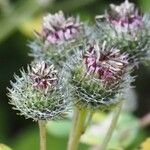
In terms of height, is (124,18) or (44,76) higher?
(124,18)

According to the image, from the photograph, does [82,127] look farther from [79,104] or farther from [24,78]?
[24,78]

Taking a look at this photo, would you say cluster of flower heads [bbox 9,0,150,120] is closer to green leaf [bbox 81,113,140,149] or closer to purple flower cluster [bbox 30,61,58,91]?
purple flower cluster [bbox 30,61,58,91]

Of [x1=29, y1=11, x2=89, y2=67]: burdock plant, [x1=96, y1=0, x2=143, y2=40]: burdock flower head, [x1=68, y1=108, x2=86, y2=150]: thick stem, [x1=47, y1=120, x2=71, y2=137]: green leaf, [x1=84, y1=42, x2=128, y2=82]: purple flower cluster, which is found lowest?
[x1=68, y1=108, x2=86, y2=150]: thick stem

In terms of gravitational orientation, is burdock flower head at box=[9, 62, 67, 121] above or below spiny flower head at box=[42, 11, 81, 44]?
below

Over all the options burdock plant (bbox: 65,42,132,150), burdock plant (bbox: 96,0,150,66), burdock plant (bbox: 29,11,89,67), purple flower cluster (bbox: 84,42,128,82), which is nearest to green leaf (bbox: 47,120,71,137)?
burdock plant (bbox: 29,11,89,67)

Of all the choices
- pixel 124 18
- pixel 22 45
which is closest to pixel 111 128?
pixel 124 18

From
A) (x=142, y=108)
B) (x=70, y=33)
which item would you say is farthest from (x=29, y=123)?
(x=70, y=33)

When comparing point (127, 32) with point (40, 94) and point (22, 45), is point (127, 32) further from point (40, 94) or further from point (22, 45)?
point (22, 45)
